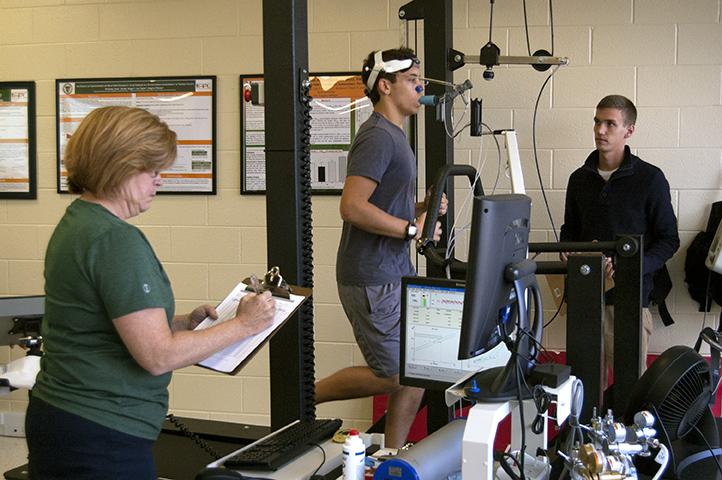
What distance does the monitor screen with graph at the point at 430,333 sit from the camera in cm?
220

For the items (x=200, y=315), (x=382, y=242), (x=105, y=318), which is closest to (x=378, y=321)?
(x=382, y=242)

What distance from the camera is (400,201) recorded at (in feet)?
9.98

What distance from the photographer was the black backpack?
3.82 metres

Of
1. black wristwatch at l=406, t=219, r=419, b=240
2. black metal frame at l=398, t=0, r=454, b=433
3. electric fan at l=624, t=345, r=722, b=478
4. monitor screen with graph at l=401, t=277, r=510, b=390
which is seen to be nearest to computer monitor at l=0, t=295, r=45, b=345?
monitor screen with graph at l=401, t=277, r=510, b=390

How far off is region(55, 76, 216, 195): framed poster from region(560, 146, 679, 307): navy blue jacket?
1827mm

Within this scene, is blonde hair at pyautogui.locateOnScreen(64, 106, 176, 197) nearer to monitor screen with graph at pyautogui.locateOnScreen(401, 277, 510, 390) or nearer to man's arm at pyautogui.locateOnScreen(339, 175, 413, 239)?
monitor screen with graph at pyautogui.locateOnScreen(401, 277, 510, 390)

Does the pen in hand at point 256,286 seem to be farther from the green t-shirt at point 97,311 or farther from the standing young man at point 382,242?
the standing young man at point 382,242

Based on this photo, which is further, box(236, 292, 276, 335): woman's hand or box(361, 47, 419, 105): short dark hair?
box(361, 47, 419, 105): short dark hair

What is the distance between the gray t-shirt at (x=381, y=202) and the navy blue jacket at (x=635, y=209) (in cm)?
112

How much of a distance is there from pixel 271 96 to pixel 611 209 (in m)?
2.17

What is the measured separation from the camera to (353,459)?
1.52 metres

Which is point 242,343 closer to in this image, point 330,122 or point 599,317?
→ point 599,317

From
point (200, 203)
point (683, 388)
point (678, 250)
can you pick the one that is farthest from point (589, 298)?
point (200, 203)

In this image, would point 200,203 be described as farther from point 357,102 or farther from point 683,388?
point 683,388
